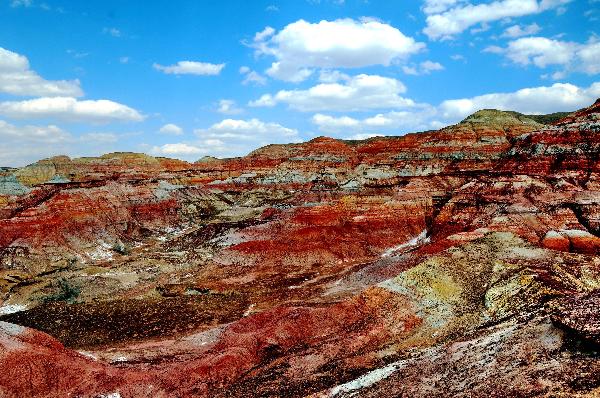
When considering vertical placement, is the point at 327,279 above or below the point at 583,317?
below

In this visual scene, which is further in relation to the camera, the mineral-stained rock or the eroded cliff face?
the eroded cliff face

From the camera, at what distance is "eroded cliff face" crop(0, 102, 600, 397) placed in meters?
18.1

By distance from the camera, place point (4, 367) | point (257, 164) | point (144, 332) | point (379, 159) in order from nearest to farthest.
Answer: point (4, 367) → point (144, 332) → point (379, 159) → point (257, 164)

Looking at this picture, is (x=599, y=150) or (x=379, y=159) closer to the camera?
(x=599, y=150)

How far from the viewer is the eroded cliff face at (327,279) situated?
1814 cm

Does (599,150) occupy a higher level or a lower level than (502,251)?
higher

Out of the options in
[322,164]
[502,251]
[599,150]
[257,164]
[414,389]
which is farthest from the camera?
[257,164]

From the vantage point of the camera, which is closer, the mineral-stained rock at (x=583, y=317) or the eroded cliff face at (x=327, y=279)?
the mineral-stained rock at (x=583, y=317)

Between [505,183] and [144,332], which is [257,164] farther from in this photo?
[144,332]

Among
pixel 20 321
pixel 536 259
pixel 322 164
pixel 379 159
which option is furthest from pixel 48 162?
pixel 536 259

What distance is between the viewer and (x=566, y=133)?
60.0m

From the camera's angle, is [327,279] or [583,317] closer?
[583,317]

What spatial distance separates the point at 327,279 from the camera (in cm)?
4131

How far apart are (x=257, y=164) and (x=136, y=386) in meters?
84.0
